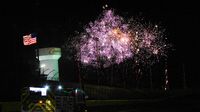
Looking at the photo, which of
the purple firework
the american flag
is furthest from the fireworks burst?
the american flag

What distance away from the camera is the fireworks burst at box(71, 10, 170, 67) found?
4869cm

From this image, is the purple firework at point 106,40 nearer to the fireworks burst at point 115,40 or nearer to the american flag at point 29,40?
the fireworks burst at point 115,40

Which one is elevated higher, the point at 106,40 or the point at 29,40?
the point at 106,40

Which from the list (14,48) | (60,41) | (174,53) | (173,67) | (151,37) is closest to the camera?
(14,48)

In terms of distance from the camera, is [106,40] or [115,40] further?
[106,40]

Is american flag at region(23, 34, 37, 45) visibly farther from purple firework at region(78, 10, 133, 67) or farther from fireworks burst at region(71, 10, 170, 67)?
fireworks burst at region(71, 10, 170, 67)

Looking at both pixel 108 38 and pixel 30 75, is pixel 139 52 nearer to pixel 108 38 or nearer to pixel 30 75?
pixel 108 38

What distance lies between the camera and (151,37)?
48.9 meters

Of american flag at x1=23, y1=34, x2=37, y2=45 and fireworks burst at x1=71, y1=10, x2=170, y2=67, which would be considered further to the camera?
fireworks burst at x1=71, y1=10, x2=170, y2=67

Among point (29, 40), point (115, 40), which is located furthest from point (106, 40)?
point (29, 40)

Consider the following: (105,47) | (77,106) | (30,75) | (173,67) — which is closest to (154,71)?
(173,67)

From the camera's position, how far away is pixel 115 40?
49.8 metres

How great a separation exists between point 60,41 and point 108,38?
12965mm

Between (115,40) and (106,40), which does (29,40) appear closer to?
(106,40)
